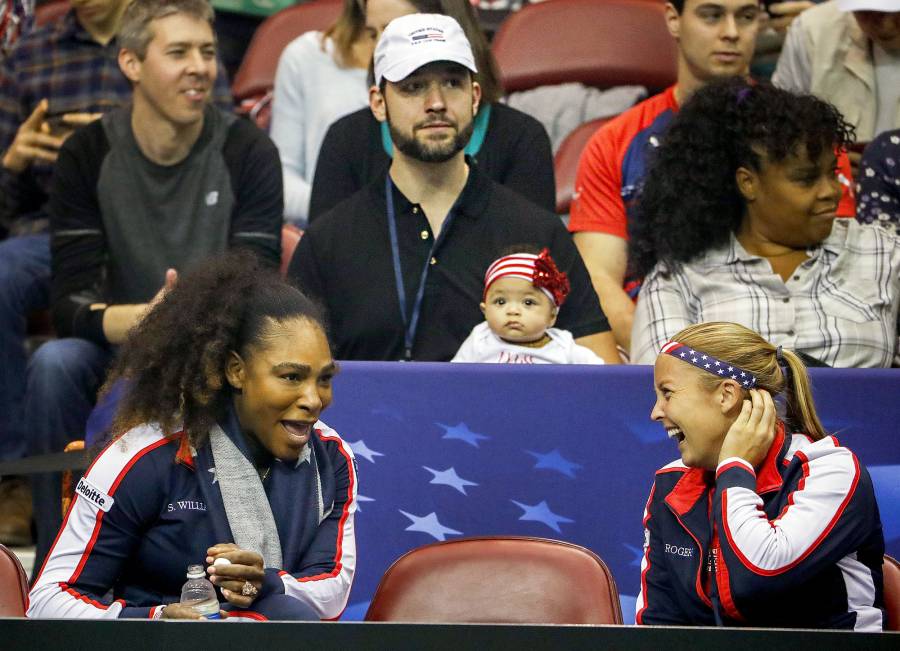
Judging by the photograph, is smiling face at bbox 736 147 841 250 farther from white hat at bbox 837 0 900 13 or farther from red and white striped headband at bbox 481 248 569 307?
white hat at bbox 837 0 900 13

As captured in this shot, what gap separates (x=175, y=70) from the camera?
14.1 feet

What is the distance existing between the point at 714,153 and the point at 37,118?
2.37 metres

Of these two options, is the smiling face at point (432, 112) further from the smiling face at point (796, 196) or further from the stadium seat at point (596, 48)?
the stadium seat at point (596, 48)

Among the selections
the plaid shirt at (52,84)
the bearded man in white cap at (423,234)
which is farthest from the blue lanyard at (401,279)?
the plaid shirt at (52,84)

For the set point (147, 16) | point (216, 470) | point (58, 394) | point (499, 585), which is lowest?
point (58, 394)

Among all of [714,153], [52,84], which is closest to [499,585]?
[714,153]

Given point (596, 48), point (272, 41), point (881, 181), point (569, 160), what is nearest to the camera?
point (881, 181)

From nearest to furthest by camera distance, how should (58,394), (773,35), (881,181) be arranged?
(58,394), (881,181), (773,35)

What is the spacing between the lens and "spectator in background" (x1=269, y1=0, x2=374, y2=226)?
4.91m

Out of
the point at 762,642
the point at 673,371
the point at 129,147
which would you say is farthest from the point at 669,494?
the point at 129,147

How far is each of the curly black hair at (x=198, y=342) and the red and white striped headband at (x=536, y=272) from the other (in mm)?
988

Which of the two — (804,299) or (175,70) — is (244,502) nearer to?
(804,299)

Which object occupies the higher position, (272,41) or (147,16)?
(147,16)

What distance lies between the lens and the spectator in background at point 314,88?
16.1ft
